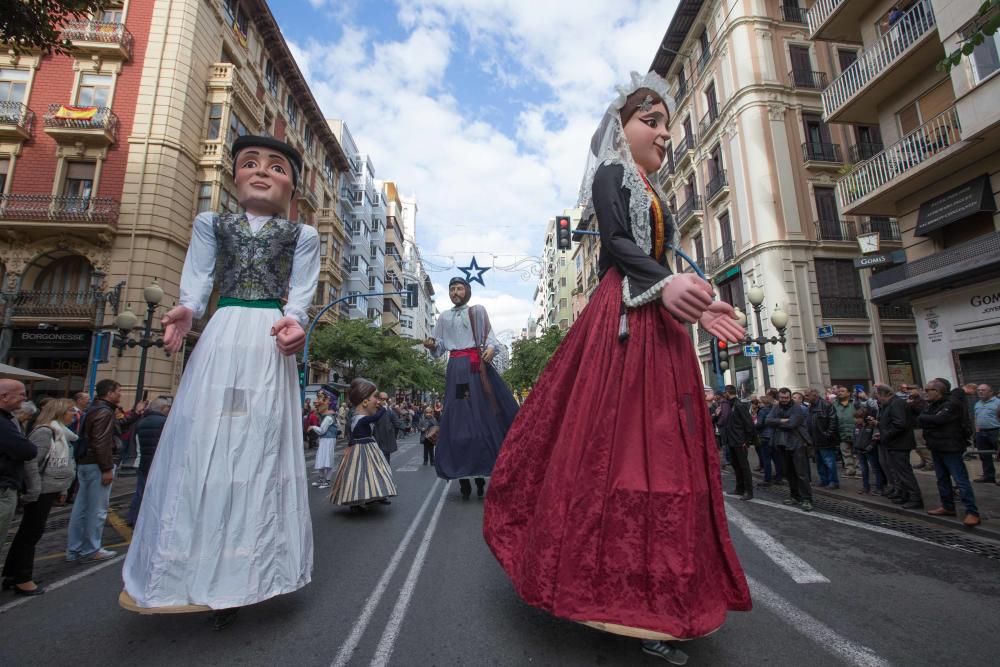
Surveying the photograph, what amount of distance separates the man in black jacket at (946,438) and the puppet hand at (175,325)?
7949 mm

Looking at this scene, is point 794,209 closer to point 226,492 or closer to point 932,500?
point 932,500

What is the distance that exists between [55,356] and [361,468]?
18450 mm

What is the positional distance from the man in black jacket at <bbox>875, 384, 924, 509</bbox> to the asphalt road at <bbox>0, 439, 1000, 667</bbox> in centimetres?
284

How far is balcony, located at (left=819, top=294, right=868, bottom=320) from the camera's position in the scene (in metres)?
19.0

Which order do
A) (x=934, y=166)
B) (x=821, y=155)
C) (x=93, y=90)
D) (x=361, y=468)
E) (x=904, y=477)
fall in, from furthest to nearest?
1. (x=821, y=155)
2. (x=93, y=90)
3. (x=934, y=166)
4. (x=904, y=477)
5. (x=361, y=468)

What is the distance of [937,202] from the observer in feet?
39.3

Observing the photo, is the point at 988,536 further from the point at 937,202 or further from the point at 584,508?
the point at 937,202

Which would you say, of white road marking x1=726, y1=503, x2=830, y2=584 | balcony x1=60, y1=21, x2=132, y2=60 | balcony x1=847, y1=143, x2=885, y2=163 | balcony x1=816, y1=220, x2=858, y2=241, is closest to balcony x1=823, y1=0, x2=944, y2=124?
balcony x1=816, y1=220, x2=858, y2=241

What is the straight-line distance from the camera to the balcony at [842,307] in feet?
62.4

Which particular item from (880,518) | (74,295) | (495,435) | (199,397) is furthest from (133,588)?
(74,295)

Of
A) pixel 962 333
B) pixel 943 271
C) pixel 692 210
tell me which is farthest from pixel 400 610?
pixel 692 210

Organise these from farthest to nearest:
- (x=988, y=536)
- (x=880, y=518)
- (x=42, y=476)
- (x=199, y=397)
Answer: (x=880, y=518)
(x=988, y=536)
(x=42, y=476)
(x=199, y=397)

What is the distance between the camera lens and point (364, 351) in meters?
28.2

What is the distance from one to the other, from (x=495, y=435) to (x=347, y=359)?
972 inches
